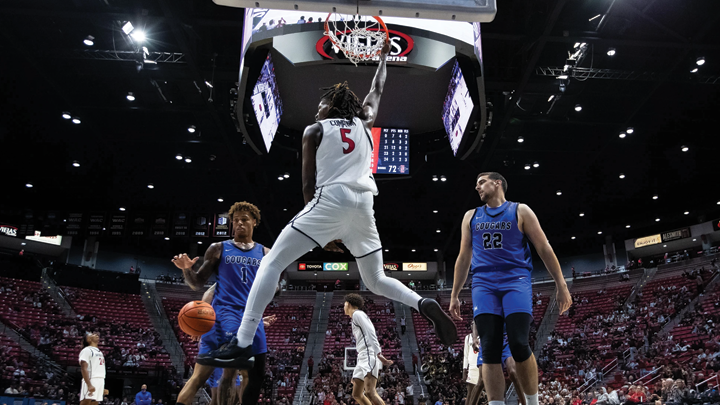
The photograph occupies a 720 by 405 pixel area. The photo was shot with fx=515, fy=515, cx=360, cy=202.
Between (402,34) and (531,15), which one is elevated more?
(531,15)

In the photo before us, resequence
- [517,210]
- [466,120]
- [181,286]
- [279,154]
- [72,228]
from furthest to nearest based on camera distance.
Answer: [181,286], [72,228], [279,154], [466,120], [517,210]

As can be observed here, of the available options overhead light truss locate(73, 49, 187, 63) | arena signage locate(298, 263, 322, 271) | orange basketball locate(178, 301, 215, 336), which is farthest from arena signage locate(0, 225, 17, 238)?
orange basketball locate(178, 301, 215, 336)

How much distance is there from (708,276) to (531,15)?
70.2ft

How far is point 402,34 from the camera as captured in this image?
954 cm

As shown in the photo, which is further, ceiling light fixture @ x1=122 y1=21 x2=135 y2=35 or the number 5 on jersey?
ceiling light fixture @ x1=122 y1=21 x2=135 y2=35

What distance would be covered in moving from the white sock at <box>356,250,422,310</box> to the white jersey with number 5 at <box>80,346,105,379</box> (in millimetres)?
5900

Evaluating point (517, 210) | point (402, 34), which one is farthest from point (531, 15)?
point (517, 210)

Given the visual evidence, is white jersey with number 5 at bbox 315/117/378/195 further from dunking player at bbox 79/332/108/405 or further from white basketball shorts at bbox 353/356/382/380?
dunking player at bbox 79/332/108/405

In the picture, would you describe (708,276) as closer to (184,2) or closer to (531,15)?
(531,15)

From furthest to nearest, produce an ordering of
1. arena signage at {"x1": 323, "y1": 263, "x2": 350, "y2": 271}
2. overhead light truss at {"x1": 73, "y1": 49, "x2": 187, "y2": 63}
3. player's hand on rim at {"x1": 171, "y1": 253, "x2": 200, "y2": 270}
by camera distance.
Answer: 1. arena signage at {"x1": 323, "y1": 263, "x2": 350, "y2": 271}
2. overhead light truss at {"x1": 73, "y1": 49, "x2": 187, "y2": 63}
3. player's hand on rim at {"x1": 171, "y1": 253, "x2": 200, "y2": 270}

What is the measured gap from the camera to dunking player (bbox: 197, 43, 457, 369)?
3207mm

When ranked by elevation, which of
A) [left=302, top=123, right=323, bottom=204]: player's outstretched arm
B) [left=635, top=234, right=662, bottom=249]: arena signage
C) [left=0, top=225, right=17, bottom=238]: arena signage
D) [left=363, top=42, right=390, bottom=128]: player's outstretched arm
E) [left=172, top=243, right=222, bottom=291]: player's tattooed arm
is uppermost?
[left=635, top=234, right=662, bottom=249]: arena signage

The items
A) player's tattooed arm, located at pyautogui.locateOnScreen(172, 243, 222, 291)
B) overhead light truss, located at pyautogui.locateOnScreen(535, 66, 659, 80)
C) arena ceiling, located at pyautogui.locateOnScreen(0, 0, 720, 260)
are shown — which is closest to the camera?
player's tattooed arm, located at pyautogui.locateOnScreen(172, 243, 222, 291)

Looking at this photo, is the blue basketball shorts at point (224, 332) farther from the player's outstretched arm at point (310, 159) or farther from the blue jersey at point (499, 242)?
the blue jersey at point (499, 242)
